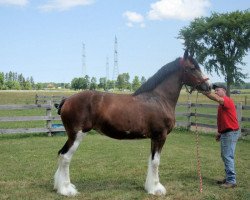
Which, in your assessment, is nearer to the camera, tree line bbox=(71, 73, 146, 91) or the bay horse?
the bay horse

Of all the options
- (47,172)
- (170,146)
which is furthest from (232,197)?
(170,146)

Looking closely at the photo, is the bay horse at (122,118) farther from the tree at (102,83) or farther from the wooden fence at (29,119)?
the tree at (102,83)

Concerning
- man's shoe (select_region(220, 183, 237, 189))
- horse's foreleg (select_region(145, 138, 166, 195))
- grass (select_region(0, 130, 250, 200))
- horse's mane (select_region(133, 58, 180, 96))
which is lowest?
grass (select_region(0, 130, 250, 200))

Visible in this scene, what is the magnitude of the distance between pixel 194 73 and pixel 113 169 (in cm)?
298

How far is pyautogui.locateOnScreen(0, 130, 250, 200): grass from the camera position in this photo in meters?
6.25

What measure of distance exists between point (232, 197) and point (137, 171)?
2387mm

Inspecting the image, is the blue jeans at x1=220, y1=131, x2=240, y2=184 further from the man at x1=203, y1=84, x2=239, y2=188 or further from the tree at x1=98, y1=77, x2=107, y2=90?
the tree at x1=98, y1=77, x2=107, y2=90

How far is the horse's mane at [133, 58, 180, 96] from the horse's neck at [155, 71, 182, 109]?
7 cm

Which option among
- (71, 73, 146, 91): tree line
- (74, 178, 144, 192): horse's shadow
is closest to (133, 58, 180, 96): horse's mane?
(74, 178, 144, 192): horse's shadow

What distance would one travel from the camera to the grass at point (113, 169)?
625 centimetres

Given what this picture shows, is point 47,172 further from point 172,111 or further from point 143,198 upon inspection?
point 172,111

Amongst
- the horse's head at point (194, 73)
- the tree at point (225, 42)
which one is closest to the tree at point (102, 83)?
the tree at point (225, 42)

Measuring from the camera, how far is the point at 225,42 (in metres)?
41.1

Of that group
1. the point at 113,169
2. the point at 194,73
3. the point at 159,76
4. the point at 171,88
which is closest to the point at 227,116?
the point at 194,73
